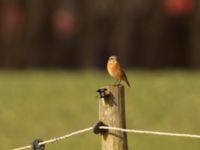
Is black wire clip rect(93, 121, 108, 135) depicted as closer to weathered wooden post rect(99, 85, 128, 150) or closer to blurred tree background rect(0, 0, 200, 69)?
weathered wooden post rect(99, 85, 128, 150)

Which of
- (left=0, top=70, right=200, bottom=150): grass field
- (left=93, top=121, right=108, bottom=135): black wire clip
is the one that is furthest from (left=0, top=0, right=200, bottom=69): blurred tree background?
(left=93, top=121, right=108, bottom=135): black wire clip

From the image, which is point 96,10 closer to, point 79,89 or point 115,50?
point 115,50

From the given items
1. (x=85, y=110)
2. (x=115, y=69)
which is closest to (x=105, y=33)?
(x=85, y=110)

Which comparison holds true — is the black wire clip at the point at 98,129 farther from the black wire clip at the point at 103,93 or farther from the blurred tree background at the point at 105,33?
the blurred tree background at the point at 105,33

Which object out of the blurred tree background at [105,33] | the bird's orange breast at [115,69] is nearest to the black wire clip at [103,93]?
the bird's orange breast at [115,69]

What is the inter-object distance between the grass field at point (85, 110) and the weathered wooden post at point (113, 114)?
6.82m

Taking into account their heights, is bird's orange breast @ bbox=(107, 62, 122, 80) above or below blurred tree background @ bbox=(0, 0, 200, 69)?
below

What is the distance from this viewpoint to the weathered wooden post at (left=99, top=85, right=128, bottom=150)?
21.0 ft

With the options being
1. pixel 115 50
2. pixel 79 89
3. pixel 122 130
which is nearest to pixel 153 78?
pixel 79 89

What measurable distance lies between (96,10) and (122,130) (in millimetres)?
23739

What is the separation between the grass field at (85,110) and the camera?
13992 mm

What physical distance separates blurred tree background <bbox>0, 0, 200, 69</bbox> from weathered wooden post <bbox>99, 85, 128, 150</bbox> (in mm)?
22381

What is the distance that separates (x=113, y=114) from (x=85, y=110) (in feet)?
31.6

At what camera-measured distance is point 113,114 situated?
6395mm
